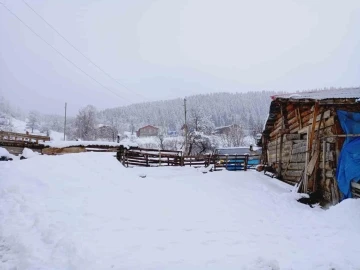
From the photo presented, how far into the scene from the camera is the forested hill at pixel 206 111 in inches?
3959

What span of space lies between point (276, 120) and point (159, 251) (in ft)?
43.4

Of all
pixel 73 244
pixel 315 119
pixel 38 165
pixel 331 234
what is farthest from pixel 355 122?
pixel 38 165

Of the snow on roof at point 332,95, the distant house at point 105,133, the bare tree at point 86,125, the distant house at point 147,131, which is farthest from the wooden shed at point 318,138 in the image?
the distant house at point 147,131

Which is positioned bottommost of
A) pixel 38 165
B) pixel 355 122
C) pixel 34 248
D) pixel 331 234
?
pixel 331 234

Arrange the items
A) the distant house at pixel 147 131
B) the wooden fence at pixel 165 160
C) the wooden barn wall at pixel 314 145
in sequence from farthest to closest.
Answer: the distant house at pixel 147 131 < the wooden fence at pixel 165 160 < the wooden barn wall at pixel 314 145

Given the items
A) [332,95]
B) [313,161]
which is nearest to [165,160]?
[313,161]

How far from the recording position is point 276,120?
15.6m

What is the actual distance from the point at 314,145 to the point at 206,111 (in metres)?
89.7

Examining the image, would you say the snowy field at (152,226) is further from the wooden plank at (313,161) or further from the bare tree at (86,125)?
the bare tree at (86,125)

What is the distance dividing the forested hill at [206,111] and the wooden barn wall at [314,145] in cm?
7767

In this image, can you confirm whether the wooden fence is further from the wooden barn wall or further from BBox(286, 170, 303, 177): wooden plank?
the wooden barn wall

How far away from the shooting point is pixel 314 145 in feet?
31.1

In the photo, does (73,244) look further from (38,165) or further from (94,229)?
(38,165)

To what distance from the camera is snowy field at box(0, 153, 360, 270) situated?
13.4 feet
